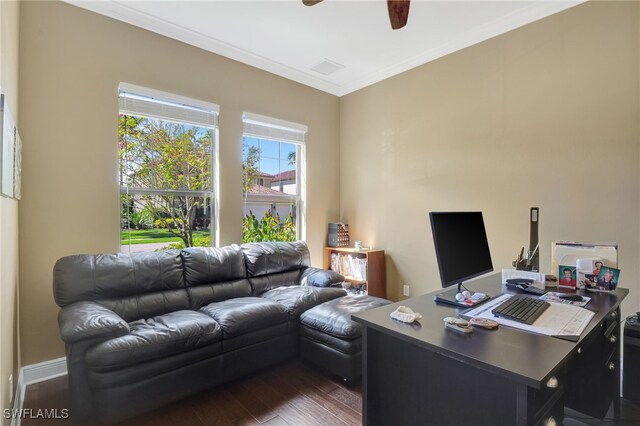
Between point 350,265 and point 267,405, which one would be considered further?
point 350,265

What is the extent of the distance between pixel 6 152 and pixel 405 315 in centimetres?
202

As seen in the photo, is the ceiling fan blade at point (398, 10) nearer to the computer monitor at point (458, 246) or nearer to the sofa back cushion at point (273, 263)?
the computer monitor at point (458, 246)

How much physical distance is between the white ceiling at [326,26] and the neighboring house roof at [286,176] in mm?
1225

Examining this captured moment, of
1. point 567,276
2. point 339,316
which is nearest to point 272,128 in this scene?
point 339,316

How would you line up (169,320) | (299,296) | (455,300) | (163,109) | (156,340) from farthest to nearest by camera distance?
(163,109)
(299,296)
(169,320)
(156,340)
(455,300)

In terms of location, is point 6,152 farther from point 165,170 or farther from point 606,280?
point 606,280

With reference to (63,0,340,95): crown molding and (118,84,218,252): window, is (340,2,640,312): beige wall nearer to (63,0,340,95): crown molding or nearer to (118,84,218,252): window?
(63,0,340,95): crown molding

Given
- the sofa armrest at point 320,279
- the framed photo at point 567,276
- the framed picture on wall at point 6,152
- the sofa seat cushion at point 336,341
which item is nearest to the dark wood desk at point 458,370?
the framed photo at point 567,276

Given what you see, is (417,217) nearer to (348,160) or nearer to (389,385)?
(348,160)

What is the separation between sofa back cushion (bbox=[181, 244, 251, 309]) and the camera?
9.30 ft

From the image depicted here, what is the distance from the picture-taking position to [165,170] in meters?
3.16

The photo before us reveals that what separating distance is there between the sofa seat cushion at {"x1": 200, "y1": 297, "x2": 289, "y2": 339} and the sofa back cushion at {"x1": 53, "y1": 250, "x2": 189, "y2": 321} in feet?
1.08

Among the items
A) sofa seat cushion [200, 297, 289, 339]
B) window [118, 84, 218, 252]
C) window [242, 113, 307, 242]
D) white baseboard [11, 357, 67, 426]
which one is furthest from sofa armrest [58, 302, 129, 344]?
window [242, 113, 307, 242]

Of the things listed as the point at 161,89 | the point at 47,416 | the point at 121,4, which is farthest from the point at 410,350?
the point at 121,4
